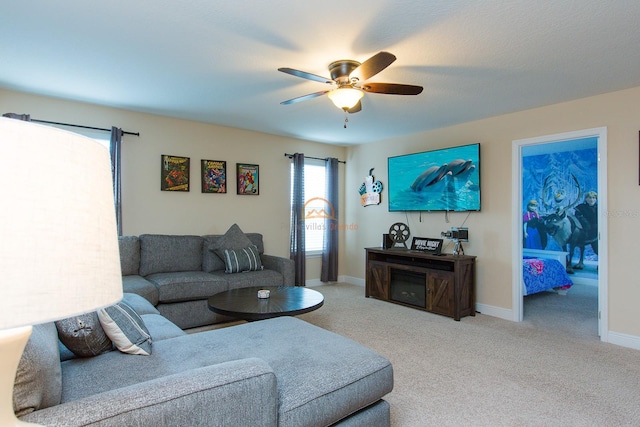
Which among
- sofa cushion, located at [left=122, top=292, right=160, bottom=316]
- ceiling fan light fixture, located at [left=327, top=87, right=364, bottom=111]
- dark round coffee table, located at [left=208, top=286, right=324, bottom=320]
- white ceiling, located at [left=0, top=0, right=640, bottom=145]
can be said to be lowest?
dark round coffee table, located at [left=208, top=286, right=324, bottom=320]

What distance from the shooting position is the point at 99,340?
66.3 inches

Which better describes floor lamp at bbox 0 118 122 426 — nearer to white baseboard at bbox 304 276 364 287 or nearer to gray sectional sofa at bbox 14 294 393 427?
gray sectional sofa at bbox 14 294 393 427

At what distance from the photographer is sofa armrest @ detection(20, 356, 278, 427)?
38.5 inches

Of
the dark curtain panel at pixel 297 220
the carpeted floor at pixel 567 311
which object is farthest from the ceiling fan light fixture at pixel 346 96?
the carpeted floor at pixel 567 311

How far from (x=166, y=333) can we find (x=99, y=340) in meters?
0.48

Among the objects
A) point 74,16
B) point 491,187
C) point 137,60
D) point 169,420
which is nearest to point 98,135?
point 137,60

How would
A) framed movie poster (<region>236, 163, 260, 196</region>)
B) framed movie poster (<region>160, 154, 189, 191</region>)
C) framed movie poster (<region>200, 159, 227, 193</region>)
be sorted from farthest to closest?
1. framed movie poster (<region>236, 163, 260, 196</region>)
2. framed movie poster (<region>200, 159, 227, 193</region>)
3. framed movie poster (<region>160, 154, 189, 191</region>)

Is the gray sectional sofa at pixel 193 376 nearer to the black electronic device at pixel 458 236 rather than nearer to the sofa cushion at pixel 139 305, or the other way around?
the sofa cushion at pixel 139 305

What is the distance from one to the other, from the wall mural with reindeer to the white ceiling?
292 cm

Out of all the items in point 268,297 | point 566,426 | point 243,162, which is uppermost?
point 243,162

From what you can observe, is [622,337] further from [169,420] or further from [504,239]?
[169,420]

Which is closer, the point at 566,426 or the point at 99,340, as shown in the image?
the point at 99,340

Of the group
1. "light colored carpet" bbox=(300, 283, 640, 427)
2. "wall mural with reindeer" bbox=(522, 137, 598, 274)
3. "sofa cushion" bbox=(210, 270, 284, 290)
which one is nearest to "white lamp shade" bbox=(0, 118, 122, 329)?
"light colored carpet" bbox=(300, 283, 640, 427)

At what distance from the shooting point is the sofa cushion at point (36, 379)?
0.96 meters
